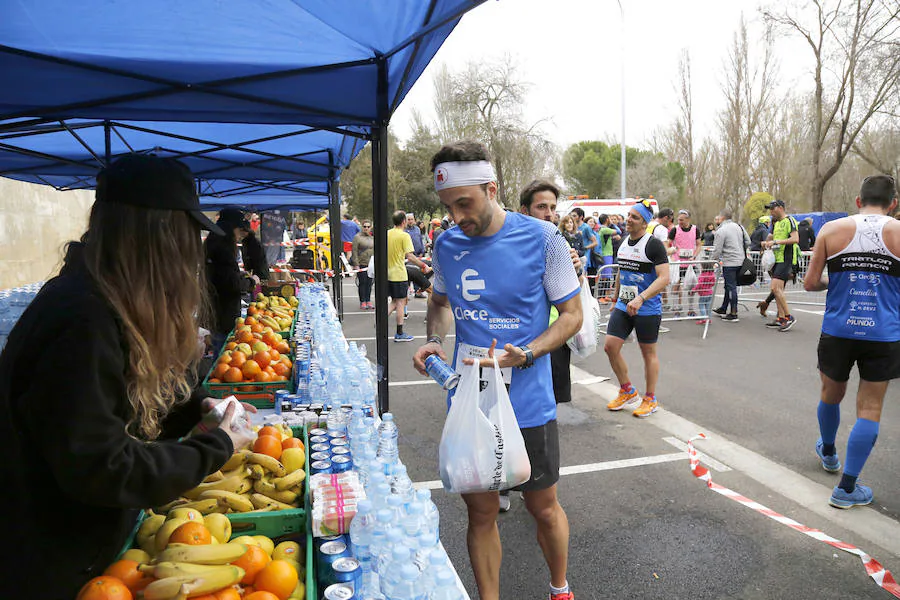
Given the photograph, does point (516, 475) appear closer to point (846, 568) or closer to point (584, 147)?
point (846, 568)

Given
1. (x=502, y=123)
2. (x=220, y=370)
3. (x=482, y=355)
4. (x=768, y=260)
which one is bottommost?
(x=220, y=370)

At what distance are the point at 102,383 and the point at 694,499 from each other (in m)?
4.04

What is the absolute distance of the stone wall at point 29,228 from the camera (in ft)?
34.7

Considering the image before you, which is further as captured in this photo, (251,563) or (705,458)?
(705,458)

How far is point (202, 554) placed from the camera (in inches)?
62.1

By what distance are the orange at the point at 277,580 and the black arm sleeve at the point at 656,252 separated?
483 centimetres

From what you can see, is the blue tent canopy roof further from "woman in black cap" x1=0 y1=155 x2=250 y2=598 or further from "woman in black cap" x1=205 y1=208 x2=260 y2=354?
"woman in black cap" x1=205 y1=208 x2=260 y2=354

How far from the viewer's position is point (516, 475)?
2.35 metres

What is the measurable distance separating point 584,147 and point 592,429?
6299cm

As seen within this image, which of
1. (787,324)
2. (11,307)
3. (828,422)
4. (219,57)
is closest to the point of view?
(219,57)

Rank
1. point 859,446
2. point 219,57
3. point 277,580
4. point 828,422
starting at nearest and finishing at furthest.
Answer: point 277,580 < point 219,57 < point 859,446 < point 828,422

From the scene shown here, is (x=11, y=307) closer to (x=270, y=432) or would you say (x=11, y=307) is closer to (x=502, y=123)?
(x=270, y=432)

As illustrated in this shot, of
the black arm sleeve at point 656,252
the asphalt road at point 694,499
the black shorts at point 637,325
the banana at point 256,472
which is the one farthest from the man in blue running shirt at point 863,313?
the banana at point 256,472

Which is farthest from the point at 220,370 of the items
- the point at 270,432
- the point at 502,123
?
the point at 502,123
